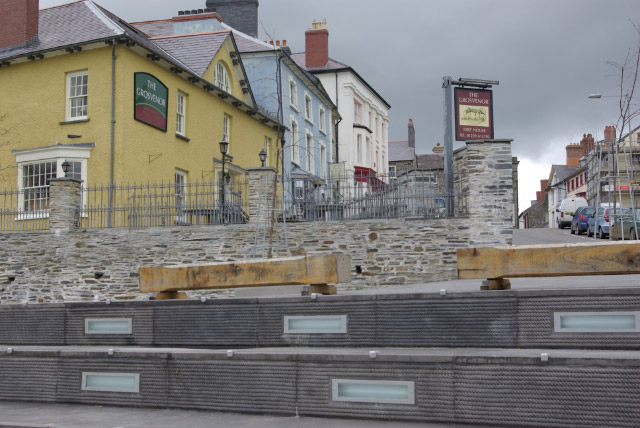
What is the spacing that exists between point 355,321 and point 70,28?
17372 mm

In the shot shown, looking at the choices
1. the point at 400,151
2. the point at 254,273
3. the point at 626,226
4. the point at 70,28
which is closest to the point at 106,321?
the point at 254,273

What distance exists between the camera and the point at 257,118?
27.7 metres

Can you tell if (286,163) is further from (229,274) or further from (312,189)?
(229,274)

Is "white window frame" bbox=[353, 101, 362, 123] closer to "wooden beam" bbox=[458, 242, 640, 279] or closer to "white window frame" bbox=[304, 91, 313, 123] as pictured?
"white window frame" bbox=[304, 91, 313, 123]

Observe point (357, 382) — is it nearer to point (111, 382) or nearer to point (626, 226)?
point (111, 382)

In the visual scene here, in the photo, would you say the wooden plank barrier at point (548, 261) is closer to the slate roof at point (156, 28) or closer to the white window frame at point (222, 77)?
the white window frame at point (222, 77)

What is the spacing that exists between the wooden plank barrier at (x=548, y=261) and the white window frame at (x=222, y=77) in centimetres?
1901

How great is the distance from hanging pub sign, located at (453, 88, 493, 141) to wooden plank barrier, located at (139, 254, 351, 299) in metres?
9.50

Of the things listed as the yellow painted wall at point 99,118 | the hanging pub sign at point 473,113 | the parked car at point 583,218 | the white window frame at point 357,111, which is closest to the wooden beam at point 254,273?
the hanging pub sign at point 473,113

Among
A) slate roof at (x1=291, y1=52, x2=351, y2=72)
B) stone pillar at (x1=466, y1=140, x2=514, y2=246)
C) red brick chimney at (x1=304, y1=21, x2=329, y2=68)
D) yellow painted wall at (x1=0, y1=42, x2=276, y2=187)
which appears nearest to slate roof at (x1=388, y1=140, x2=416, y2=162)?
slate roof at (x1=291, y1=52, x2=351, y2=72)

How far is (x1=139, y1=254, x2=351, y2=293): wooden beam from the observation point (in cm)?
745

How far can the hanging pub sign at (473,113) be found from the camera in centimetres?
1633

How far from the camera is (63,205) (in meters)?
15.9

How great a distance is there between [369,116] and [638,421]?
45445 mm
